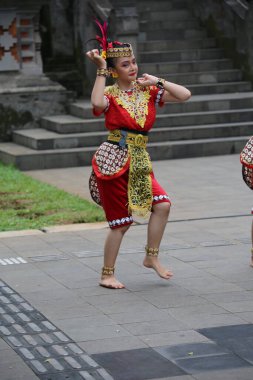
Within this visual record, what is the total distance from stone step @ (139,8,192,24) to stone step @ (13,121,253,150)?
344cm

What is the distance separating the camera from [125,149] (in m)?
8.27

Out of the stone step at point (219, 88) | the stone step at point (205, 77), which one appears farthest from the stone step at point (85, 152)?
the stone step at point (205, 77)

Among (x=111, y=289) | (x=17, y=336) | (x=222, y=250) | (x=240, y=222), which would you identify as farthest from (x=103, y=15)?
(x=17, y=336)

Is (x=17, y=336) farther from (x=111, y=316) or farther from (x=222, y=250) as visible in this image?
(x=222, y=250)

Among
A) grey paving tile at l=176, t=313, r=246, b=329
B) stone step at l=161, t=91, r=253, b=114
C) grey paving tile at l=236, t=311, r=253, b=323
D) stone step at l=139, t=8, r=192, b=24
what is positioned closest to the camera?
grey paving tile at l=176, t=313, r=246, b=329

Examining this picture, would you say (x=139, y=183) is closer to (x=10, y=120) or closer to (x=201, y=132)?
(x=201, y=132)

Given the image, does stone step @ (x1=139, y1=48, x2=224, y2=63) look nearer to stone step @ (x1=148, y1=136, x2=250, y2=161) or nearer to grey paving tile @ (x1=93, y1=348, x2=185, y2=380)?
stone step @ (x1=148, y1=136, x2=250, y2=161)

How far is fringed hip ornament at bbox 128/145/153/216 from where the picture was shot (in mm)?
8211

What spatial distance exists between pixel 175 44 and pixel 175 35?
15.2 inches

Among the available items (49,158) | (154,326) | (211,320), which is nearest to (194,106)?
(49,158)

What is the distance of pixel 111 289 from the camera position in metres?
8.30

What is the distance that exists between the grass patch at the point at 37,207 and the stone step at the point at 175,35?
18.8 ft

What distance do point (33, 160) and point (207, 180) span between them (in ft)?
8.97

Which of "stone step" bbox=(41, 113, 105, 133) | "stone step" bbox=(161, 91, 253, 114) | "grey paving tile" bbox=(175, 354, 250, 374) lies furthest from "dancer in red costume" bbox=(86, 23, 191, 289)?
"stone step" bbox=(161, 91, 253, 114)
